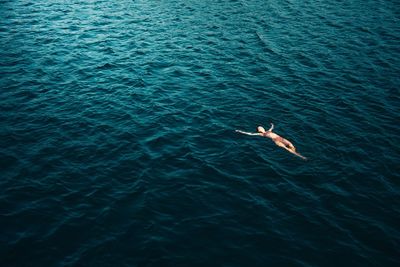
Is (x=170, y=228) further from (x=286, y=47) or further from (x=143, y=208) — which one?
(x=286, y=47)

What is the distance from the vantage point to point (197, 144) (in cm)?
2247

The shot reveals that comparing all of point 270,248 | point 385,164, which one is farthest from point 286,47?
point 270,248

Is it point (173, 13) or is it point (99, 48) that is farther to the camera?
point (173, 13)

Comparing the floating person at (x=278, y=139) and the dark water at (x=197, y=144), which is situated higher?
the floating person at (x=278, y=139)

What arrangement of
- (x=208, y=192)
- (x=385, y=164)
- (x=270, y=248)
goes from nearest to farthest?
(x=270, y=248) < (x=208, y=192) < (x=385, y=164)

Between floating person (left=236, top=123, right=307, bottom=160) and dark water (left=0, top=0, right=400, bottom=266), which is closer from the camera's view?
dark water (left=0, top=0, right=400, bottom=266)

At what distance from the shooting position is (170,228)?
16453 millimetres

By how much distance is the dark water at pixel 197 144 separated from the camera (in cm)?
1580

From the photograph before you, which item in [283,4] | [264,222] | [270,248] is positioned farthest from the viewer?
[283,4]

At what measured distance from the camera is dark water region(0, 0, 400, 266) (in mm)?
15805

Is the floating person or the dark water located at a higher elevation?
the floating person

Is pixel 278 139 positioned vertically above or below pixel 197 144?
above

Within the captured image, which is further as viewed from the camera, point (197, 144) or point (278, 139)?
point (197, 144)

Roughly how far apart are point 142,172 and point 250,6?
36433mm
